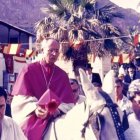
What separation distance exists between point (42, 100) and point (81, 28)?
1480cm

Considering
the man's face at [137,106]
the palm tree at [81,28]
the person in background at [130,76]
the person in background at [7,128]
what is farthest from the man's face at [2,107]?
the palm tree at [81,28]

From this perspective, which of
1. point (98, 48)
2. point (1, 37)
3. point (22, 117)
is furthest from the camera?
point (1, 37)

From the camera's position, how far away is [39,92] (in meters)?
4.44

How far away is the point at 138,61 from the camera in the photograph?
2408cm

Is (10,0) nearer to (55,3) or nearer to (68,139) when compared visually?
(55,3)

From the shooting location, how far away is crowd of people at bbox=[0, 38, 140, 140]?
3.48 m

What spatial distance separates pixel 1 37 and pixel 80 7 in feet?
17.9

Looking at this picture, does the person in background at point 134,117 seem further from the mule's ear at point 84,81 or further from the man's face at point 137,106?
the mule's ear at point 84,81

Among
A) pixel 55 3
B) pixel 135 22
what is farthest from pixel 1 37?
pixel 135 22

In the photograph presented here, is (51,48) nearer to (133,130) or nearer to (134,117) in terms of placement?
(134,117)

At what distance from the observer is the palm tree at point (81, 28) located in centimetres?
1711

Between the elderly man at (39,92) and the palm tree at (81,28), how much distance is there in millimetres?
11981

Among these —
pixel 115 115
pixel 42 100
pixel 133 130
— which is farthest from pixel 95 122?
pixel 42 100

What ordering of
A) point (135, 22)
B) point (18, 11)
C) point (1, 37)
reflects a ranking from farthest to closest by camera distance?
point (135, 22) → point (18, 11) → point (1, 37)
